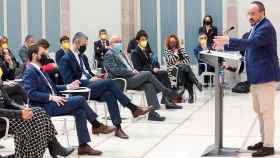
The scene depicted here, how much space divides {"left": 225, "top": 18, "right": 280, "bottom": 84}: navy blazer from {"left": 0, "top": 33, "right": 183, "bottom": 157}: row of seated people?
191cm

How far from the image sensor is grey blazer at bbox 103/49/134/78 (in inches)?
361

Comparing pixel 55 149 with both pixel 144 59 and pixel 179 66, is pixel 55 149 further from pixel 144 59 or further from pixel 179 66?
pixel 179 66

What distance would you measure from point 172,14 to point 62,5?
3034 millimetres

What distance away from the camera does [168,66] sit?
11.9 m

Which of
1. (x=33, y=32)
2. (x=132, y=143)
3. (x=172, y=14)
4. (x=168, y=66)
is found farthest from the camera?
(x=33, y=32)

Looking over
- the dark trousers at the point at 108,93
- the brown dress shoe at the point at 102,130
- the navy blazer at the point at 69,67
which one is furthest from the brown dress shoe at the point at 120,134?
the navy blazer at the point at 69,67

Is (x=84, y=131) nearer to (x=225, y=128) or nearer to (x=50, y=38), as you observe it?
(x=225, y=128)

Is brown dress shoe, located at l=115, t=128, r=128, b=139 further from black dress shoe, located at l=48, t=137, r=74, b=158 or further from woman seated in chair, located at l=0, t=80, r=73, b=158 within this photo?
woman seated in chair, located at l=0, t=80, r=73, b=158

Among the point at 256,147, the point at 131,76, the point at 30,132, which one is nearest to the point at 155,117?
the point at 131,76

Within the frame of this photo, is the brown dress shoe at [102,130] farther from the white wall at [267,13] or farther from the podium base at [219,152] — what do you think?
the white wall at [267,13]

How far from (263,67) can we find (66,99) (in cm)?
219

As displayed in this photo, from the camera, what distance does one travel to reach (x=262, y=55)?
632cm

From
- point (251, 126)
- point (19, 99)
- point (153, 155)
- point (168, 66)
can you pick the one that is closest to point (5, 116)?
point (19, 99)

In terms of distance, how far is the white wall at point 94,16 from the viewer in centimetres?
1551
